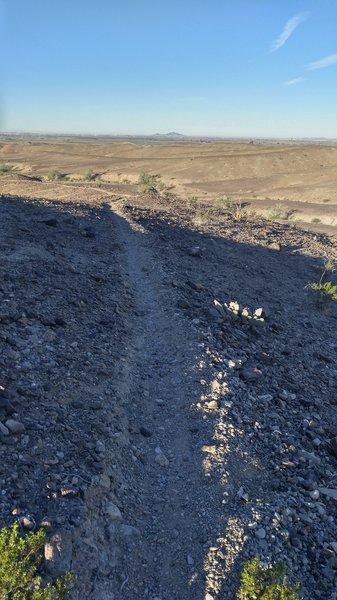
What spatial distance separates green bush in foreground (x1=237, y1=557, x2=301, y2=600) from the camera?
373 cm

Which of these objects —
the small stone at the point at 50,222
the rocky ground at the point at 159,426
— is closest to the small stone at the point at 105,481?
the rocky ground at the point at 159,426

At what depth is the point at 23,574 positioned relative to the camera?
133 inches

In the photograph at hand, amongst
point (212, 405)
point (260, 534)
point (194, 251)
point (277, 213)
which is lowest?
point (260, 534)

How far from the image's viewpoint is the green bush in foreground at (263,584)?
373 centimetres

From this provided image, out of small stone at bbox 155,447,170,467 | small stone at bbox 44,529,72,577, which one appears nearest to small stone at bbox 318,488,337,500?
small stone at bbox 155,447,170,467

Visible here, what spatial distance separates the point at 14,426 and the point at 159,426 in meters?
1.95

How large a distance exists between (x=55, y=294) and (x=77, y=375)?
2.74 metres

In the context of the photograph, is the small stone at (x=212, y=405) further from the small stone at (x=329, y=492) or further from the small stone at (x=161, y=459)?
the small stone at (x=329, y=492)

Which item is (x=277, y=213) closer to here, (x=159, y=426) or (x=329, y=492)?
(x=159, y=426)

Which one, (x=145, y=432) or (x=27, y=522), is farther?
(x=145, y=432)

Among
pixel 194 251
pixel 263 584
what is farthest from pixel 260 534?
pixel 194 251

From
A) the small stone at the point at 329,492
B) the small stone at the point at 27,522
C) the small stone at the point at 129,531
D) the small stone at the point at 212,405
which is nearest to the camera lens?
the small stone at the point at 27,522

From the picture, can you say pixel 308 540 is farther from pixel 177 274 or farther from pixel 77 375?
pixel 177 274

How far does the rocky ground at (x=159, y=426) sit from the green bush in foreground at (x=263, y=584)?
0.22 m
